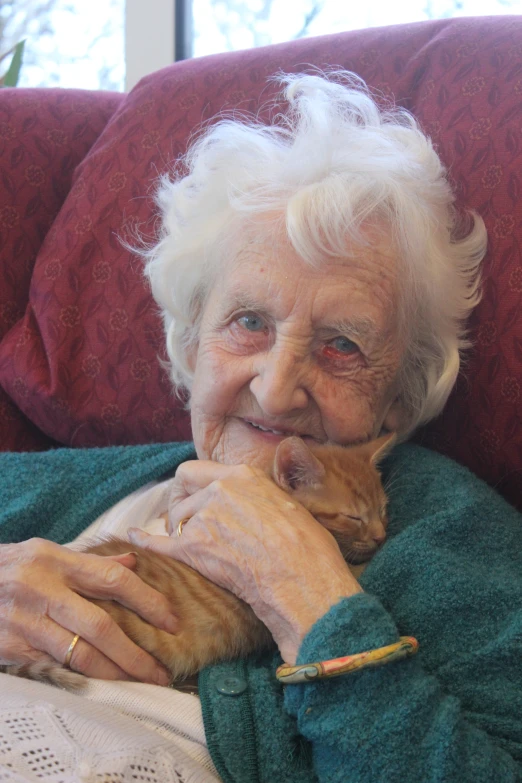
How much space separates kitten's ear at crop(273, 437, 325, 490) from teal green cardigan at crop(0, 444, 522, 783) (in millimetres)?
188

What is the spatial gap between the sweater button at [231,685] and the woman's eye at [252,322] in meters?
0.67

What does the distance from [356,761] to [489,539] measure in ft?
1.57

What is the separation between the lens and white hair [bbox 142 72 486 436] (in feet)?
4.75

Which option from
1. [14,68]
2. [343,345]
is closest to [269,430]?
[343,345]

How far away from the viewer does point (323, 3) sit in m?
2.90

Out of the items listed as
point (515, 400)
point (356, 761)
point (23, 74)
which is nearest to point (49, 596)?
point (356, 761)

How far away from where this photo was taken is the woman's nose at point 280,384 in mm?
1378

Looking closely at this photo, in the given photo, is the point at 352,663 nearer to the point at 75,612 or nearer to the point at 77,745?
the point at 77,745

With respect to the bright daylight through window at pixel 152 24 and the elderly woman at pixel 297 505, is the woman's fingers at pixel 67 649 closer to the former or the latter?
the elderly woman at pixel 297 505

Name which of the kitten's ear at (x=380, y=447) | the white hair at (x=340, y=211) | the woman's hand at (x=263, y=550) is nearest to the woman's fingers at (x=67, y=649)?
the woman's hand at (x=263, y=550)

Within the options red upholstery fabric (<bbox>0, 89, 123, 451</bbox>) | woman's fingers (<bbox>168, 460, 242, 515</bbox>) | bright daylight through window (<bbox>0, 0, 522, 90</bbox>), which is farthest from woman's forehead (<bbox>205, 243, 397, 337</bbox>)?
bright daylight through window (<bbox>0, 0, 522, 90</bbox>)

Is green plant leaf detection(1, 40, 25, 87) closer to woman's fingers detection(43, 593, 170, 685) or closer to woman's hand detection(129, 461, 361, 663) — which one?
woman's hand detection(129, 461, 361, 663)

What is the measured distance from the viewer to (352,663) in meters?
1.01

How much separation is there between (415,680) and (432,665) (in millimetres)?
110
